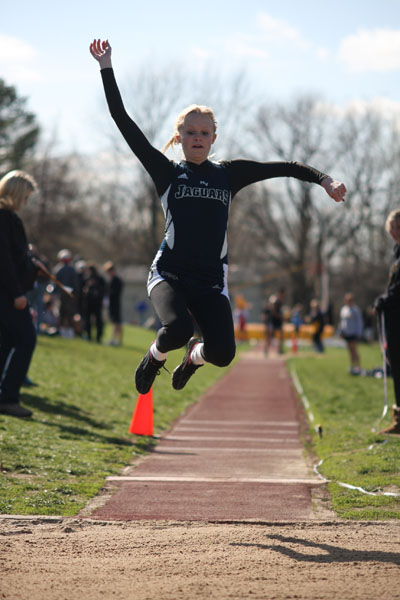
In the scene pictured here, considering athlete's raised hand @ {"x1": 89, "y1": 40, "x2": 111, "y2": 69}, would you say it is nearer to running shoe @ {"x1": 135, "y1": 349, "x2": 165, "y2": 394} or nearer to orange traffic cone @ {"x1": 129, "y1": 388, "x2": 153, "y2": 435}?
running shoe @ {"x1": 135, "y1": 349, "x2": 165, "y2": 394}

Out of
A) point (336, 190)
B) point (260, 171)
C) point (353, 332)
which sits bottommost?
point (353, 332)

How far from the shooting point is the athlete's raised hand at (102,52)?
5.62m

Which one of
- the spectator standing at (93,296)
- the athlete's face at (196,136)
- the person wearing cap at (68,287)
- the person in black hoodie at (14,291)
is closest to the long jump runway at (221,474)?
the person in black hoodie at (14,291)

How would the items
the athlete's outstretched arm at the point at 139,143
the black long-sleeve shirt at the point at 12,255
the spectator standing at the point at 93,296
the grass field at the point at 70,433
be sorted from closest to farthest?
the athlete's outstretched arm at the point at 139,143 < the grass field at the point at 70,433 < the black long-sleeve shirt at the point at 12,255 < the spectator standing at the point at 93,296

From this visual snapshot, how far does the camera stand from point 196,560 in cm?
397

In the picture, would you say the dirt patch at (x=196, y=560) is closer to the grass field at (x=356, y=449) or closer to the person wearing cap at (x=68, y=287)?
the grass field at (x=356, y=449)

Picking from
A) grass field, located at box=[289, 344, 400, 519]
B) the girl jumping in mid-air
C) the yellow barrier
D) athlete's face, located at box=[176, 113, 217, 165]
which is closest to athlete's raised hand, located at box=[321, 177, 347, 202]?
the girl jumping in mid-air

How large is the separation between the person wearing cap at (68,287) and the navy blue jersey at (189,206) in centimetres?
1339

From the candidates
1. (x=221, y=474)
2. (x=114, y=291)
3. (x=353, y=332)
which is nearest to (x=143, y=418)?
(x=221, y=474)

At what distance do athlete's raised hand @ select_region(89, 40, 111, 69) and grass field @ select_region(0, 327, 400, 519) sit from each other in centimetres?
315

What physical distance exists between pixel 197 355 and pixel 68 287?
1412cm

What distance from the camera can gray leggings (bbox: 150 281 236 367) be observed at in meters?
5.12

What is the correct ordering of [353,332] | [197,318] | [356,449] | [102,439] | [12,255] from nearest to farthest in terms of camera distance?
Result: [197,318] < [356,449] < [12,255] < [102,439] < [353,332]

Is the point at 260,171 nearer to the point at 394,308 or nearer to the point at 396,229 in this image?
the point at 396,229
